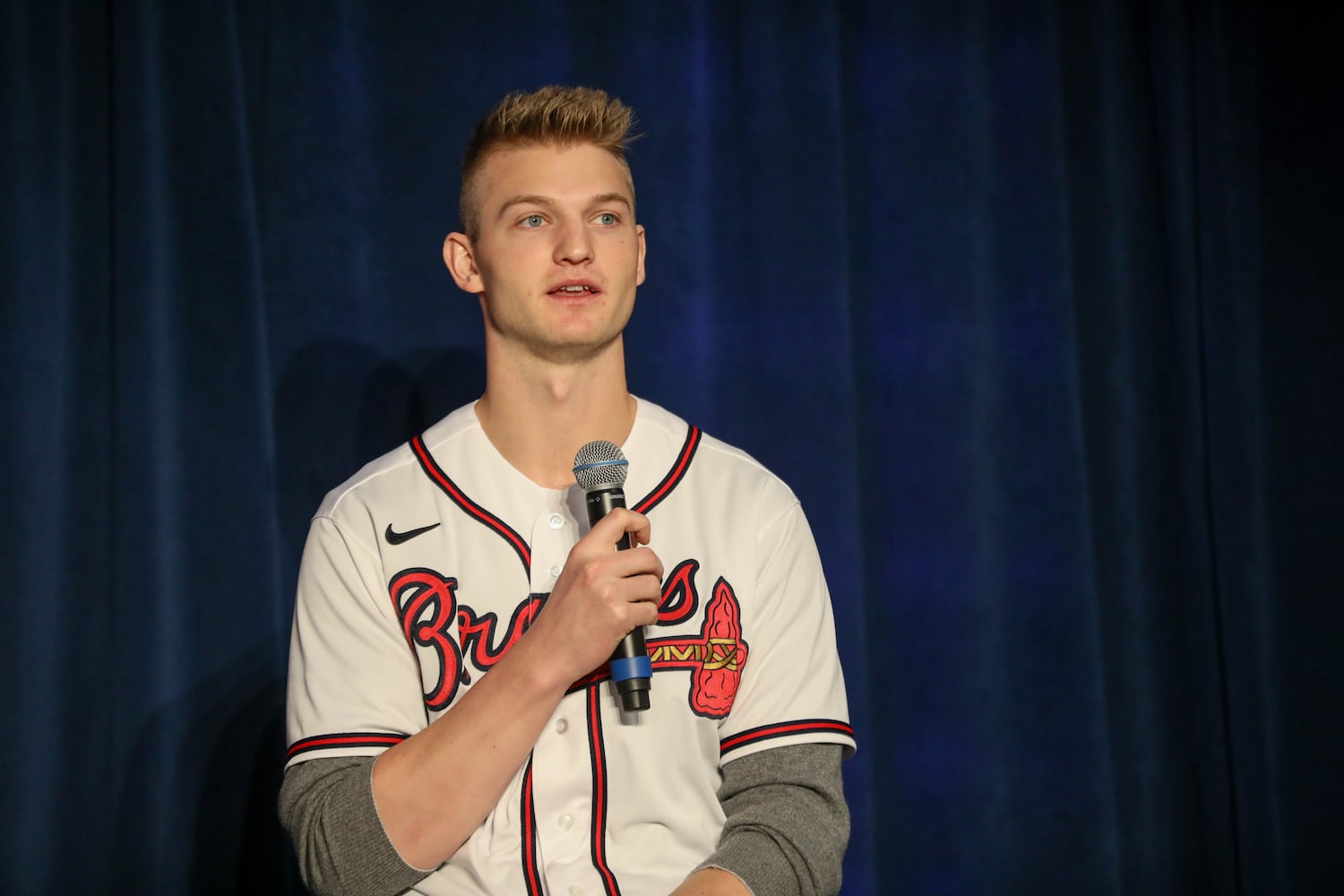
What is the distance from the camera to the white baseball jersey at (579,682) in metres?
1.63

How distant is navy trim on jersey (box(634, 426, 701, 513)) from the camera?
1812 millimetres

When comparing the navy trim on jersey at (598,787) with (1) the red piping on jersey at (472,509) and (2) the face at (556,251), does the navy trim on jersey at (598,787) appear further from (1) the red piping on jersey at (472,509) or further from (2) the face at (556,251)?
(2) the face at (556,251)

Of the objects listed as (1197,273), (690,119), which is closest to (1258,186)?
(1197,273)

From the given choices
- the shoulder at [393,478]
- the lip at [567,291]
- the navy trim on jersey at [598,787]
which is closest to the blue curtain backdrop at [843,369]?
the shoulder at [393,478]

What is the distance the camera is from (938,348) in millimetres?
2725

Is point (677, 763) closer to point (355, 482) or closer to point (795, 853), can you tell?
point (795, 853)

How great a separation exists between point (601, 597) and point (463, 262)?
68 cm

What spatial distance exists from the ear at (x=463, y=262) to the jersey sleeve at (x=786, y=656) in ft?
1.86

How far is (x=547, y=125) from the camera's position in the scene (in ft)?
5.98

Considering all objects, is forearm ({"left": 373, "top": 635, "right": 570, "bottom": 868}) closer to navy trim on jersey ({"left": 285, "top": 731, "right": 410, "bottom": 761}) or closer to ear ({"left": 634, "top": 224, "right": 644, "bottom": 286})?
navy trim on jersey ({"left": 285, "top": 731, "right": 410, "bottom": 761})

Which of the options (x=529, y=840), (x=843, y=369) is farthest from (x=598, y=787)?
(x=843, y=369)

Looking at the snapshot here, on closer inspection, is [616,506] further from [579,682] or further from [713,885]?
[713,885]

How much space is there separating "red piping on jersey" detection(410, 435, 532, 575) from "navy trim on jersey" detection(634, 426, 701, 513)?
0.59 feet

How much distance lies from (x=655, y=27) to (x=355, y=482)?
54.0 inches
